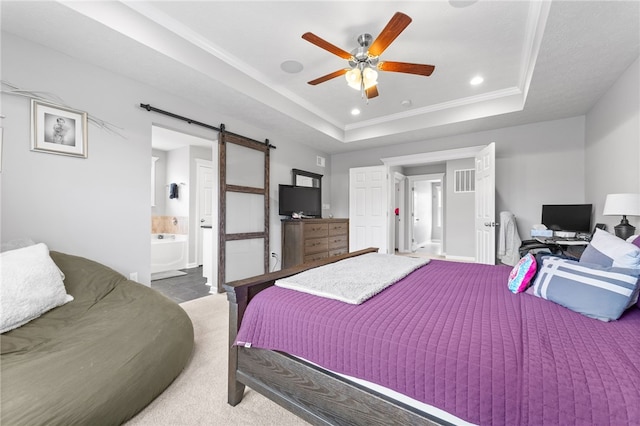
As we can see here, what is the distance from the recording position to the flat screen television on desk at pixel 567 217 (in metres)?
3.27

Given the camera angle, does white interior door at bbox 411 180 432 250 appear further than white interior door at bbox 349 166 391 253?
Yes

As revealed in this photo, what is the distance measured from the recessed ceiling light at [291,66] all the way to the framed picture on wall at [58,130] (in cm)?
192

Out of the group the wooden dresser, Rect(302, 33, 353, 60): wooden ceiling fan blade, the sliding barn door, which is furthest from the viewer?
the wooden dresser

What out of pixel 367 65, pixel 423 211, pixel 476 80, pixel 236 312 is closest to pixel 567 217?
pixel 476 80

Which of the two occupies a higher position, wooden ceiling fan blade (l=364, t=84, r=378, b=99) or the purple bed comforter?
wooden ceiling fan blade (l=364, t=84, r=378, b=99)

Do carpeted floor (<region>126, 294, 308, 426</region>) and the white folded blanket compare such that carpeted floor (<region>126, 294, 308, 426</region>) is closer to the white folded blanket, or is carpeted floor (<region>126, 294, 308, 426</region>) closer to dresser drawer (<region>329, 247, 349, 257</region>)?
the white folded blanket

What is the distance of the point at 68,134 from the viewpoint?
7.55 ft

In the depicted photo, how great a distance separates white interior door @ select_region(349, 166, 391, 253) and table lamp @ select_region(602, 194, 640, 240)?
318 cm

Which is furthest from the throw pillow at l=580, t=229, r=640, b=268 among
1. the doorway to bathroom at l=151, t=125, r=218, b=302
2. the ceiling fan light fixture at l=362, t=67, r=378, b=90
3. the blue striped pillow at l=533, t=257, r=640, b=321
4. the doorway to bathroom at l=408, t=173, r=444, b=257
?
the doorway to bathroom at l=408, t=173, r=444, b=257

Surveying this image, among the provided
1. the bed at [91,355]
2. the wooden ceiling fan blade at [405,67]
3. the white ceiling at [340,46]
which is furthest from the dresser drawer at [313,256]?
the wooden ceiling fan blade at [405,67]

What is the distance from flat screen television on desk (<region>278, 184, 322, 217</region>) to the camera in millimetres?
4480

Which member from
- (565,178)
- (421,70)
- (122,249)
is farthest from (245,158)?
(565,178)

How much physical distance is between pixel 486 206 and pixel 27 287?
478 cm

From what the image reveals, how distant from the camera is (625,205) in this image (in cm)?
212
